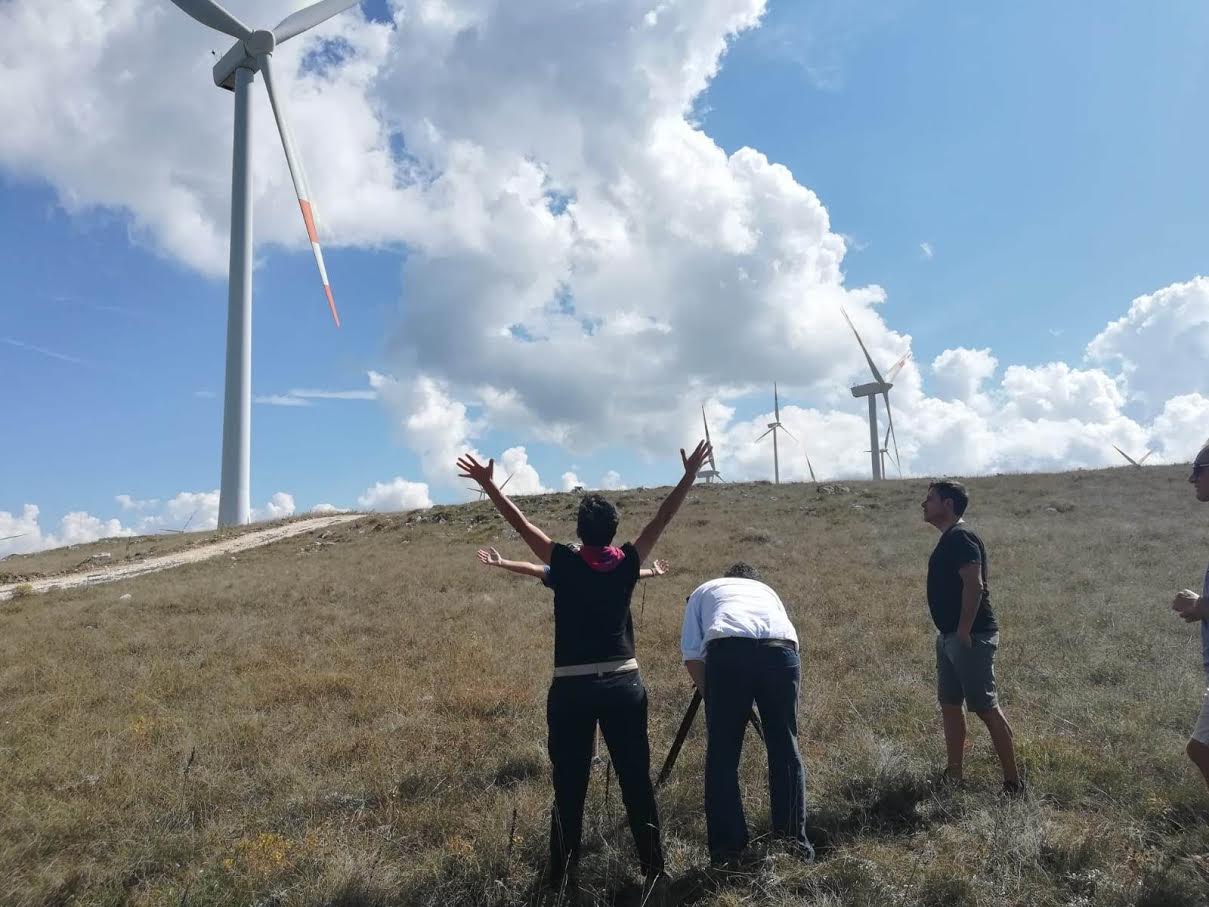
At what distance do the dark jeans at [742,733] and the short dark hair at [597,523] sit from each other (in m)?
0.91

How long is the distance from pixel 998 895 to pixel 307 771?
474 centimetres

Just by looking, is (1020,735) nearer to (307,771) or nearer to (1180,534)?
(307,771)

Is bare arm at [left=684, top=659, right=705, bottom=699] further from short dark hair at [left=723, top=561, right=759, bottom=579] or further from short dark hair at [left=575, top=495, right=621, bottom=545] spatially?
short dark hair at [left=575, top=495, right=621, bottom=545]

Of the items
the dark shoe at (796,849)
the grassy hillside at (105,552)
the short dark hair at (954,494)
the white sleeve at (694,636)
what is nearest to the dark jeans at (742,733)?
the dark shoe at (796,849)

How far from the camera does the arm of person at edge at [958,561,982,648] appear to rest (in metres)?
4.77

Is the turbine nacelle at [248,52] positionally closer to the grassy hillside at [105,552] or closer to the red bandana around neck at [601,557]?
the grassy hillside at [105,552]

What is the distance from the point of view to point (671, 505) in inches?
164

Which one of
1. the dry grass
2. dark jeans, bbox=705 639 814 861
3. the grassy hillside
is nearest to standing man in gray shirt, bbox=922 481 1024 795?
the dry grass

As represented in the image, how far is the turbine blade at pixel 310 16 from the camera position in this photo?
37.4 m

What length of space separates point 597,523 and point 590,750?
114 centimetres

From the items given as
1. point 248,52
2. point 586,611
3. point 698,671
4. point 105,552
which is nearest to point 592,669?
point 586,611

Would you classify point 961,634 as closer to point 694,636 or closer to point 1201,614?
point 1201,614

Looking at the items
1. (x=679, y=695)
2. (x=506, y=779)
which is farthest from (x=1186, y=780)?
(x=506, y=779)

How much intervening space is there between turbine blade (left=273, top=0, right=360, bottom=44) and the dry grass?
33.9 meters
